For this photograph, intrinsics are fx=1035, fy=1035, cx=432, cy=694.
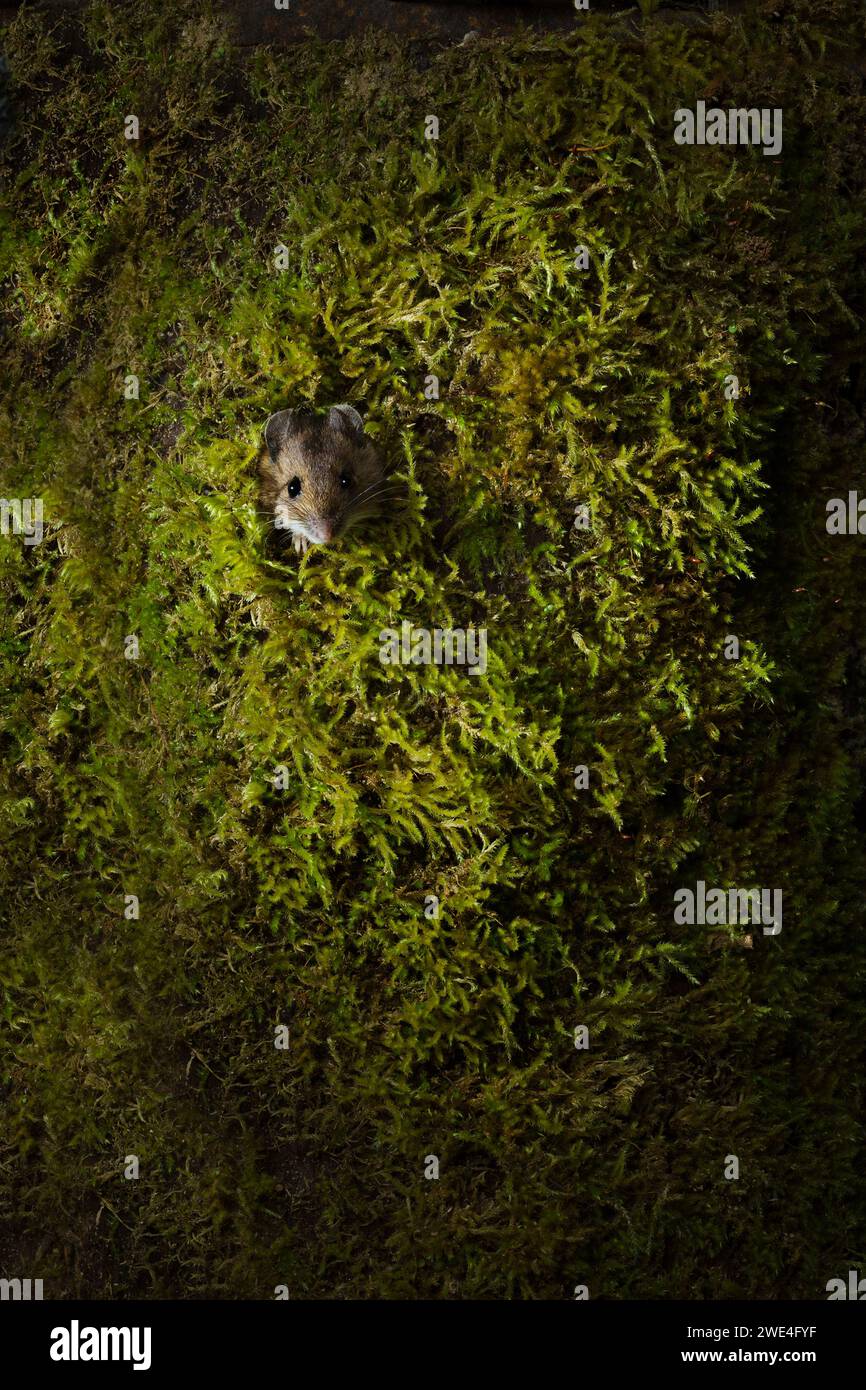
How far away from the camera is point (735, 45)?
3.47 meters

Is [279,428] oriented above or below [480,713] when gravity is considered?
above

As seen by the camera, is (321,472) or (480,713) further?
(480,713)

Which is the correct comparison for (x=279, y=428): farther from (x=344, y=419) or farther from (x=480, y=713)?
(x=480, y=713)

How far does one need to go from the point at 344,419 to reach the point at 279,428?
206 millimetres

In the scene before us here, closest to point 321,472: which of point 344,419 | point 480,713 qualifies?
point 344,419

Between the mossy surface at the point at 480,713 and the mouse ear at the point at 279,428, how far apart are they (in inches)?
6.1

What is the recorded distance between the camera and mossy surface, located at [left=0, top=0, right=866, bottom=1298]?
11.1 ft

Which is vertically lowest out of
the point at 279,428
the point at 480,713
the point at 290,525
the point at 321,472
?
the point at 480,713

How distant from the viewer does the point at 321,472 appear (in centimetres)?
317

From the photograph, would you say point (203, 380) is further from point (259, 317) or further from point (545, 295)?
point (545, 295)

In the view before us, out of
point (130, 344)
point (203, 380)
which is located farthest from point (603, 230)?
point (130, 344)

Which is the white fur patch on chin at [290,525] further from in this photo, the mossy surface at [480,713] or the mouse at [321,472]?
the mossy surface at [480,713]

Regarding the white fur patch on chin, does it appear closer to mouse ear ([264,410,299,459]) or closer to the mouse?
the mouse

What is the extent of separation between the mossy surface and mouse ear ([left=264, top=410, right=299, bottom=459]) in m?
0.16
